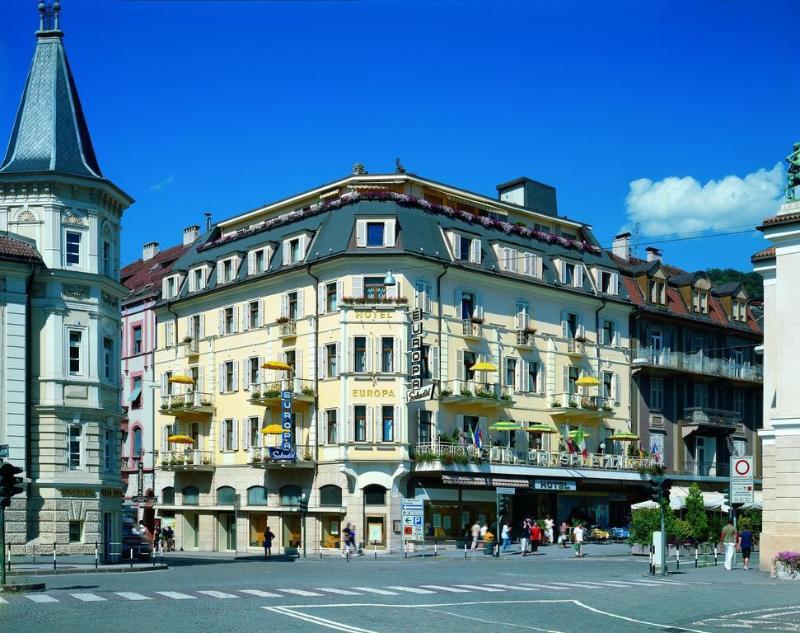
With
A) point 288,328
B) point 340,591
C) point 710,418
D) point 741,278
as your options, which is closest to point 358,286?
point 288,328

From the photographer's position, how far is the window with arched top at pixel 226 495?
6425 centimetres

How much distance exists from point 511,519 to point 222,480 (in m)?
15.6

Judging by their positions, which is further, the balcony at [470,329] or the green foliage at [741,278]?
the green foliage at [741,278]

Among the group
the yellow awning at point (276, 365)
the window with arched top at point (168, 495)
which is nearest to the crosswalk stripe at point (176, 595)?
the yellow awning at point (276, 365)

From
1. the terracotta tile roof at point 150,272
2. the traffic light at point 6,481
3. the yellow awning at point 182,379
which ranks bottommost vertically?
the traffic light at point 6,481

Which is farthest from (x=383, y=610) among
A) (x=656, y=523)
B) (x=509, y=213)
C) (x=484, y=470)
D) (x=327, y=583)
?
(x=509, y=213)

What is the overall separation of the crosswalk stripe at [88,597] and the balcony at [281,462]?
28671 mm

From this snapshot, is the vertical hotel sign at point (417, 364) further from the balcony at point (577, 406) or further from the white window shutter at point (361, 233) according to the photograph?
the balcony at point (577, 406)

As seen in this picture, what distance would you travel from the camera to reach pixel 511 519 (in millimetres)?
61781

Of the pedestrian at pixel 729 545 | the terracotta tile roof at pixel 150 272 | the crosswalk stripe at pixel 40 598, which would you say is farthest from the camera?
the terracotta tile roof at pixel 150 272

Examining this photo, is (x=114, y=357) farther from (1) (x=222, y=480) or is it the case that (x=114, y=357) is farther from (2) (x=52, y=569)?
(1) (x=222, y=480)

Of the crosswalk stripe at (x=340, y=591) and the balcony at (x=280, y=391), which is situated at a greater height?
the balcony at (x=280, y=391)

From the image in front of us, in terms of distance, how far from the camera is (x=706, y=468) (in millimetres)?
72125

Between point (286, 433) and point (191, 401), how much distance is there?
10.3 metres
